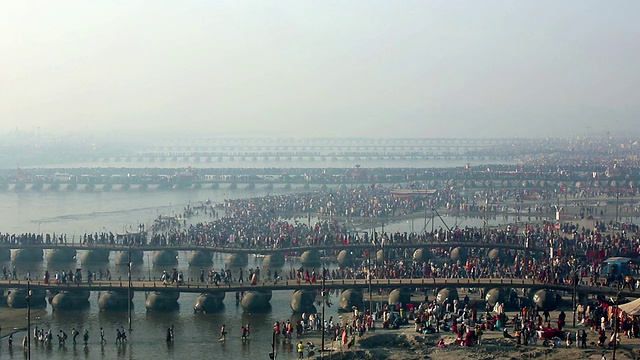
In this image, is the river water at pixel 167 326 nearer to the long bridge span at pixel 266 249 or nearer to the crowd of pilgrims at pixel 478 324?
the long bridge span at pixel 266 249

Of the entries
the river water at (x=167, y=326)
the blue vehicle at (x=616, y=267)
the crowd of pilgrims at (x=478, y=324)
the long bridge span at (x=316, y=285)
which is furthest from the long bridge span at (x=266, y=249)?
the crowd of pilgrims at (x=478, y=324)

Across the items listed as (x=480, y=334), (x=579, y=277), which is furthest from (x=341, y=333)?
(x=579, y=277)

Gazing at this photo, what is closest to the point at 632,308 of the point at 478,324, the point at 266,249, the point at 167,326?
the point at 478,324

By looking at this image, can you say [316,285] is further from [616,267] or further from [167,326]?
[616,267]

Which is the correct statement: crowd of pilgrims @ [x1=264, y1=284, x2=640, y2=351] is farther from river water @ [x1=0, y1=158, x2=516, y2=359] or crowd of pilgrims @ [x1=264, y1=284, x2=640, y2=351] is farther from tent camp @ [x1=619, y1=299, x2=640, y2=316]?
river water @ [x1=0, y1=158, x2=516, y2=359]

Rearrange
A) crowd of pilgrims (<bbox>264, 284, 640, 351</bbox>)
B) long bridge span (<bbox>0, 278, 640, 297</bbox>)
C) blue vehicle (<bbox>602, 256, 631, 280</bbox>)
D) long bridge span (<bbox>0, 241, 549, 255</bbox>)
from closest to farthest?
crowd of pilgrims (<bbox>264, 284, 640, 351</bbox>), long bridge span (<bbox>0, 278, 640, 297</bbox>), blue vehicle (<bbox>602, 256, 631, 280</bbox>), long bridge span (<bbox>0, 241, 549, 255</bbox>)

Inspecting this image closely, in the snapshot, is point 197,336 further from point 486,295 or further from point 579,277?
point 579,277

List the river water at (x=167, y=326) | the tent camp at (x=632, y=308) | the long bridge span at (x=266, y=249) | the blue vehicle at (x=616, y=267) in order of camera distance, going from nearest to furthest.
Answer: the tent camp at (x=632, y=308), the river water at (x=167, y=326), the blue vehicle at (x=616, y=267), the long bridge span at (x=266, y=249)

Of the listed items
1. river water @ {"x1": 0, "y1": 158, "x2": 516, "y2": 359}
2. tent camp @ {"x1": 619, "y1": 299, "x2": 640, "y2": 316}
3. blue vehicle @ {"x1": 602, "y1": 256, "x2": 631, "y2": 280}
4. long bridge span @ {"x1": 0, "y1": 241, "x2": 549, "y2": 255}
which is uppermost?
tent camp @ {"x1": 619, "y1": 299, "x2": 640, "y2": 316}

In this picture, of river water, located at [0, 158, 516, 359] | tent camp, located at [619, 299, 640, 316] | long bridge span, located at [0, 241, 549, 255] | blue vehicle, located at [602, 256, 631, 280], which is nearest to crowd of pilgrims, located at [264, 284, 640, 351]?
tent camp, located at [619, 299, 640, 316]

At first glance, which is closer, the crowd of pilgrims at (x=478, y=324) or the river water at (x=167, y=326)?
the crowd of pilgrims at (x=478, y=324)

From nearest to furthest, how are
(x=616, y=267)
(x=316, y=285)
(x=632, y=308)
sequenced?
(x=632, y=308)
(x=316, y=285)
(x=616, y=267)
